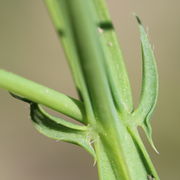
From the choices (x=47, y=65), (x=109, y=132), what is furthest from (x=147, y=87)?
(x=47, y=65)

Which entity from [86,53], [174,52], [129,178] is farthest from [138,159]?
[174,52]

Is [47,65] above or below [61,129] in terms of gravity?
below

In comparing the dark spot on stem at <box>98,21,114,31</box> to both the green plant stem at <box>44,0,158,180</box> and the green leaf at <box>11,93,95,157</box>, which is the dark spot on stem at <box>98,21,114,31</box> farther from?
the green leaf at <box>11,93,95,157</box>

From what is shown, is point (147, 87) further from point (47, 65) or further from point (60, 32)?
point (47, 65)

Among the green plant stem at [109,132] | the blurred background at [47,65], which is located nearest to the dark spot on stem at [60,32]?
the green plant stem at [109,132]

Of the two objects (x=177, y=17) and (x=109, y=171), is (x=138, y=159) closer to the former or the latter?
(x=109, y=171)

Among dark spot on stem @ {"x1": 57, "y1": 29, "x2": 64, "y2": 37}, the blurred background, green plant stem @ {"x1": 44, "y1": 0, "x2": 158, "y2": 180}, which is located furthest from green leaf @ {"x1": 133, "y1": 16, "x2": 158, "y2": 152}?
the blurred background
